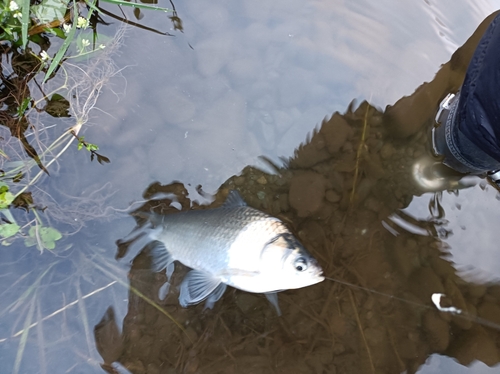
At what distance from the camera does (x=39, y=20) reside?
2242 mm

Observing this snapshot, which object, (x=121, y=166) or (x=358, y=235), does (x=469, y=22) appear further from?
(x=121, y=166)

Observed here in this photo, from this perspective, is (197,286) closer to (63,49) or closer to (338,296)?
(338,296)

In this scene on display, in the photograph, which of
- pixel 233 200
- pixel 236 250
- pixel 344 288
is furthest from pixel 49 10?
pixel 344 288

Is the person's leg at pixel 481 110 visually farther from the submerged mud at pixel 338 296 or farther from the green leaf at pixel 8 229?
the green leaf at pixel 8 229

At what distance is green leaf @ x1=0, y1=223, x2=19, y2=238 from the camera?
2.29 meters

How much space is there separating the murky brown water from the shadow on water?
0.01m

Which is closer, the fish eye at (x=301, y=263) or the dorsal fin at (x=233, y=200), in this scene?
the fish eye at (x=301, y=263)

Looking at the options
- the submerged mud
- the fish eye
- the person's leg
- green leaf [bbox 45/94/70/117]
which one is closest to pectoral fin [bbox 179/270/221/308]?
the submerged mud

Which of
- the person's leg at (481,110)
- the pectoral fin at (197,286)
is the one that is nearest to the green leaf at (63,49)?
the pectoral fin at (197,286)

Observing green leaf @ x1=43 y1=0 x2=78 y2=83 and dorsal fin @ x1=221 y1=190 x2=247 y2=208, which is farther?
dorsal fin @ x1=221 y1=190 x2=247 y2=208

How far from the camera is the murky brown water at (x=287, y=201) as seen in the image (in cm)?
246

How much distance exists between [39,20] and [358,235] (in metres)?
2.72

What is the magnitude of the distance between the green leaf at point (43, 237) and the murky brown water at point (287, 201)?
8 cm

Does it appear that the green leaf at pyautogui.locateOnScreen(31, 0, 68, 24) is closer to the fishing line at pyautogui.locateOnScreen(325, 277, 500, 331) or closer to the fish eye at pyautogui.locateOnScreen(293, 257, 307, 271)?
the fish eye at pyautogui.locateOnScreen(293, 257, 307, 271)
